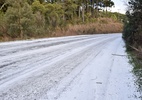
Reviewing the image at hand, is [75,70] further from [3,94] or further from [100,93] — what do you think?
[3,94]

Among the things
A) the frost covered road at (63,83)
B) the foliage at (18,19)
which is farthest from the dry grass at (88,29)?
the frost covered road at (63,83)

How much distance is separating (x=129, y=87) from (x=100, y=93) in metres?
1.08

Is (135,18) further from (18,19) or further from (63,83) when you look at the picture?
(18,19)

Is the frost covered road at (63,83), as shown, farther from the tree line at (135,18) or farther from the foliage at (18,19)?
the foliage at (18,19)

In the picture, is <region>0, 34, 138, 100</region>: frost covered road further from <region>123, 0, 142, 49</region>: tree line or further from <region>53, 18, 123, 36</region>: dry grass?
<region>53, 18, 123, 36</region>: dry grass

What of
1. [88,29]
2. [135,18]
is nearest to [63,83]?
[135,18]

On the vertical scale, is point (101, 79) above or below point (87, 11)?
below

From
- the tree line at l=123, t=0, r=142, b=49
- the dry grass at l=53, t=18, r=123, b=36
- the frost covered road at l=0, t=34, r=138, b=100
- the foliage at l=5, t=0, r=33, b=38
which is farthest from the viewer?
the dry grass at l=53, t=18, r=123, b=36

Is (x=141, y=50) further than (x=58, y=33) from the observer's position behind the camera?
No

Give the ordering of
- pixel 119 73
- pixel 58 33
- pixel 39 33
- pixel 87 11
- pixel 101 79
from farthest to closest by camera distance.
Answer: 1. pixel 87 11
2. pixel 58 33
3. pixel 39 33
4. pixel 119 73
5. pixel 101 79

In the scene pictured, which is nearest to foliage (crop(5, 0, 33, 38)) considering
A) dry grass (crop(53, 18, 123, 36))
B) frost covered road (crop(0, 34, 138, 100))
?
dry grass (crop(53, 18, 123, 36))

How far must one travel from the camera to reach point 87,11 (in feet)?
233

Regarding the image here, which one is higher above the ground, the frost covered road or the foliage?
the foliage

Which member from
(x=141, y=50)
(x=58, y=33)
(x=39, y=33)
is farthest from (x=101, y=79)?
(x=58, y=33)
